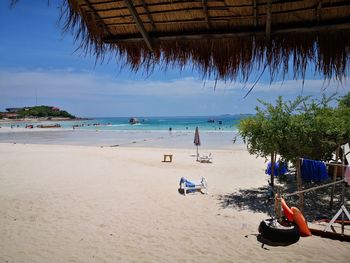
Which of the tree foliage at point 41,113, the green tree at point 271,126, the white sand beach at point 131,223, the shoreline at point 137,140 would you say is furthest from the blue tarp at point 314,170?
the tree foliage at point 41,113

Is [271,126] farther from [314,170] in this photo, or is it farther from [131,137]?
[131,137]

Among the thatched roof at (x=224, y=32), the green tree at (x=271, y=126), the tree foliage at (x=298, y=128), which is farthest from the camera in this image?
the green tree at (x=271, y=126)

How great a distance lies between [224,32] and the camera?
231 cm

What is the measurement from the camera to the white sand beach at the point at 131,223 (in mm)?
5543

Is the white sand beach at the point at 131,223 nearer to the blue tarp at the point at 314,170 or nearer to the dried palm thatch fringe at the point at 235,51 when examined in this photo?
the blue tarp at the point at 314,170

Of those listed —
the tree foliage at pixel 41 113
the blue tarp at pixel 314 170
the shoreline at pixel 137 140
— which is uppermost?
the tree foliage at pixel 41 113

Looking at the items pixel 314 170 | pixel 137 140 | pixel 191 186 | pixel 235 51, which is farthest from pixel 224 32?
pixel 137 140

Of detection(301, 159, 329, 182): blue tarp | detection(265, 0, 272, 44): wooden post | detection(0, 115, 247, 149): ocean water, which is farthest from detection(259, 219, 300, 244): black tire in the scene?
detection(265, 0, 272, 44): wooden post

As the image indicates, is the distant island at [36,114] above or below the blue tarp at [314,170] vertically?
above

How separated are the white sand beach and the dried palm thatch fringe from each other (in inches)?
160

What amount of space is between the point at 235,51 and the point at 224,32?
0.68 ft

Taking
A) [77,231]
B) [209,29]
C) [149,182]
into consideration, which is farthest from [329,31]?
[149,182]

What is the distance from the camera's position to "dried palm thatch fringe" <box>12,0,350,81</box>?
221 centimetres

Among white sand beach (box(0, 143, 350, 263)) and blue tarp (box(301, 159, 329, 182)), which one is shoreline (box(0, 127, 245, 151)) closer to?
white sand beach (box(0, 143, 350, 263))
